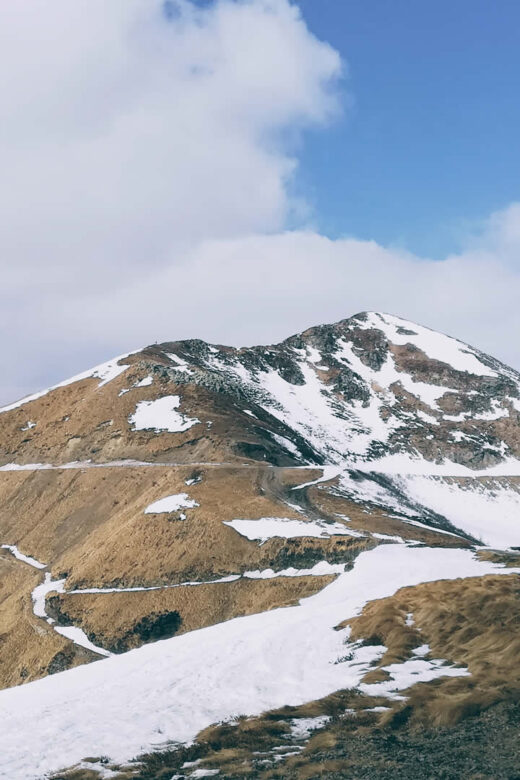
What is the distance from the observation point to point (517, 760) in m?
20.0

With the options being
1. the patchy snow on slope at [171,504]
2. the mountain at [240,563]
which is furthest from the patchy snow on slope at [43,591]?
the patchy snow on slope at [171,504]

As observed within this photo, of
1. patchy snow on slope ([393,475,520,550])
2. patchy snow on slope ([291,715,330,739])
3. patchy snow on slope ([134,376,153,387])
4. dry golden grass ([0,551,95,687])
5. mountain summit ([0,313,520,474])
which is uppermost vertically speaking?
patchy snow on slope ([134,376,153,387])

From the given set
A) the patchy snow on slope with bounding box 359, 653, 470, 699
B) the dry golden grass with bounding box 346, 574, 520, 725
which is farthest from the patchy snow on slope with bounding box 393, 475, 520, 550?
the patchy snow on slope with bounding box 359, 653, 470, 699

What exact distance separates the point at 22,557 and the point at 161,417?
4084 cm

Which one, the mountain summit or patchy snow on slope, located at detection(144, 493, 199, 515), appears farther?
the mountain summit

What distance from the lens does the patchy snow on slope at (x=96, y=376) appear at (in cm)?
15800

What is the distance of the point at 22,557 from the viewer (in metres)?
105

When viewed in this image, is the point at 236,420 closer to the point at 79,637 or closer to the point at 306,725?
the point at 79,637

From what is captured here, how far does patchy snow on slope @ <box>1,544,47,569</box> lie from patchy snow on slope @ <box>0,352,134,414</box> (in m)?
50.8

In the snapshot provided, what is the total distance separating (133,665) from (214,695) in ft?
30.3

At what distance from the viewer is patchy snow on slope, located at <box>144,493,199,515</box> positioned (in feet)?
309

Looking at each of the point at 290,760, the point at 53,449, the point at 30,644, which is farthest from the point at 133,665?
the point at 53,449

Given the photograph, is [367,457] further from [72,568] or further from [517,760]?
[517,760]

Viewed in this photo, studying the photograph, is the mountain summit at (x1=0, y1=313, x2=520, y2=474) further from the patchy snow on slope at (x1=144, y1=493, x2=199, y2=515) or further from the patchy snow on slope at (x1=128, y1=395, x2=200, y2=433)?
the patchy snow on slope at (x1=144, y1=493, x2=199, y2=515)
